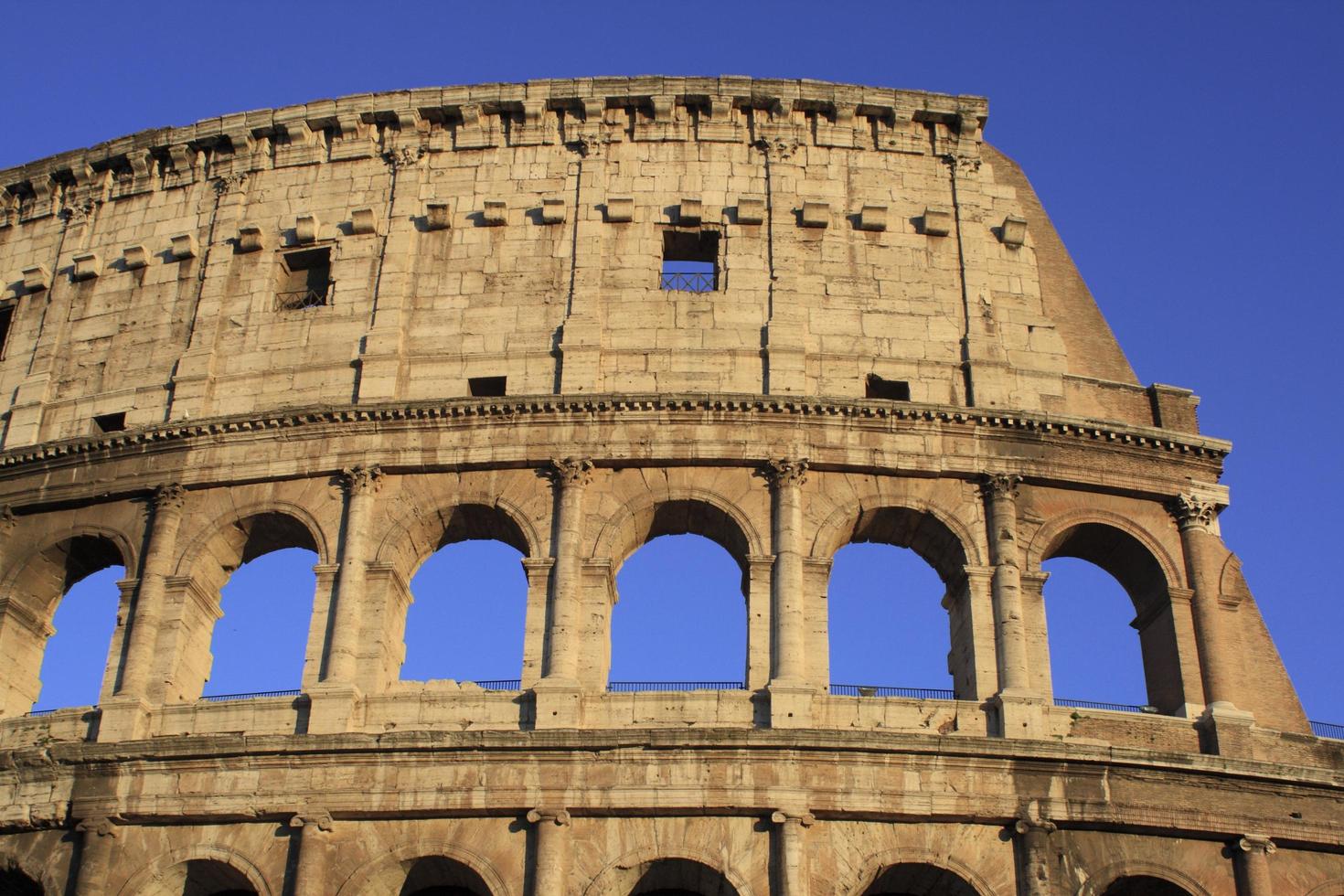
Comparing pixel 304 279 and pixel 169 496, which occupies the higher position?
pixel 304 279

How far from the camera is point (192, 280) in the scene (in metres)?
28.9

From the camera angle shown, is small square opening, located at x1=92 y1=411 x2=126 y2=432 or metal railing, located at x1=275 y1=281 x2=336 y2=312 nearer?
small square opening, located at x1=92 y1=411 x2=126 y2=432

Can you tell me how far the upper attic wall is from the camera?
26.5 meters

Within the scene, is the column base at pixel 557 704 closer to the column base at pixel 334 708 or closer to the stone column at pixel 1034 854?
the column base at pixel 334 708

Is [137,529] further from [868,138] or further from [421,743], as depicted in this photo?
[868,138]

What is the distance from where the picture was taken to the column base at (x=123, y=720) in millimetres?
23578

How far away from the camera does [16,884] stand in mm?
23531

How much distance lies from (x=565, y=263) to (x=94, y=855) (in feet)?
37.0

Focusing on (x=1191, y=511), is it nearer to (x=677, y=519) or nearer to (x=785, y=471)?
(x=785, y=471)

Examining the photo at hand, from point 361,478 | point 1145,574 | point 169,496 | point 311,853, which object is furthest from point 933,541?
point 169,496

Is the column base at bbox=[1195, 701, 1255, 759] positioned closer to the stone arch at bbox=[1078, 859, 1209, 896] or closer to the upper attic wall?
the stone arch at bbox=[1078, 859, 1209, 896]

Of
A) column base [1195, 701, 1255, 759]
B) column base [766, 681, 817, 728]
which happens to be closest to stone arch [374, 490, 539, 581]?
column base [766, 681, 817, 728]

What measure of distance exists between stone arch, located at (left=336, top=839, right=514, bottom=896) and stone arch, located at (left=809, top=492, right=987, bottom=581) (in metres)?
6.36

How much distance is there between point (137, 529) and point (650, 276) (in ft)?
28.8
